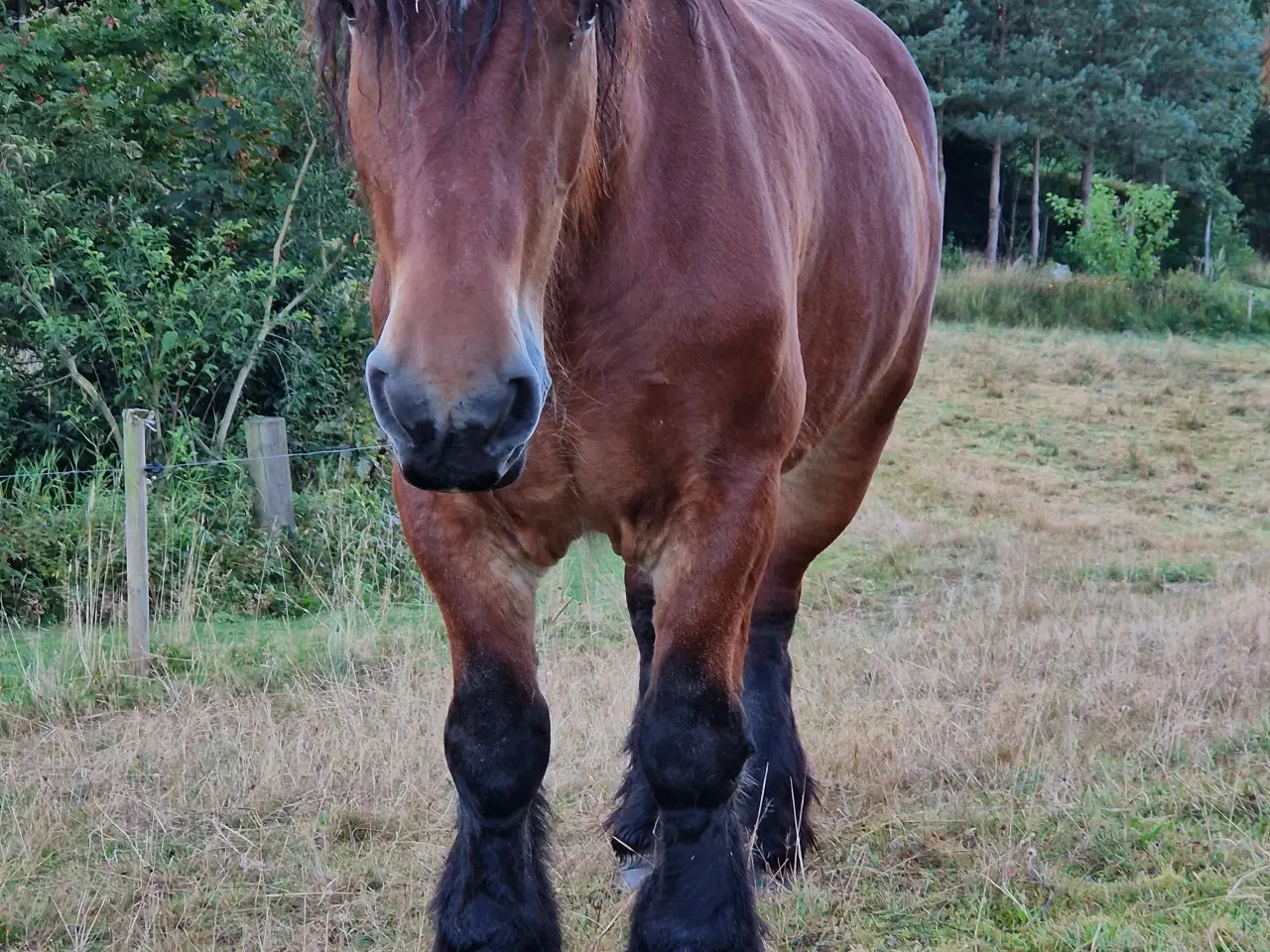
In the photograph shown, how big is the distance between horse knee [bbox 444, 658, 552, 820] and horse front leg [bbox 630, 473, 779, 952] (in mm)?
246

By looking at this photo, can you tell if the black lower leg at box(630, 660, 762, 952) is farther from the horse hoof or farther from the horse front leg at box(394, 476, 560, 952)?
the horse hoof

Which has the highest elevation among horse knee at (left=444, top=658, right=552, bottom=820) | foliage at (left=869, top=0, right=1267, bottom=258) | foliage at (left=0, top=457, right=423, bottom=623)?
foliage at (left=869, top=0, right=1267, bottom=258)

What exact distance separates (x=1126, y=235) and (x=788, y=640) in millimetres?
21179

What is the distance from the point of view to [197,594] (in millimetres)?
5500

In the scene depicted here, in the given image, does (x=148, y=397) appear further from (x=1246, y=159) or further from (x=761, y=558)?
(x=1246, y=159)

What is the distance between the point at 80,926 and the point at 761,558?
69.8 inches

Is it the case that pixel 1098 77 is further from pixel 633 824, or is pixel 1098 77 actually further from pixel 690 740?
pixel 690 740

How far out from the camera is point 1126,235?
22500 millimetres

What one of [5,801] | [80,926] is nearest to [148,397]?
[5,801]

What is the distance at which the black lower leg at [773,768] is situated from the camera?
11.1 ft

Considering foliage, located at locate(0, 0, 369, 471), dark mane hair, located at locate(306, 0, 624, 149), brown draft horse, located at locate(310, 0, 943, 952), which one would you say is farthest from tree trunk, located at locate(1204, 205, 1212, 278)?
dark mane hair, located at locate(306, 0, 624, 149)

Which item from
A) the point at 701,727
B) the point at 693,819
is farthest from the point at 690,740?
the point at 693,819

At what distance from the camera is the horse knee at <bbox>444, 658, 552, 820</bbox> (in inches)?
99.5

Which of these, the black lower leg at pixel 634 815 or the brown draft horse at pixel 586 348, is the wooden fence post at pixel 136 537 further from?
the brown draft horse at pixel 586 348
